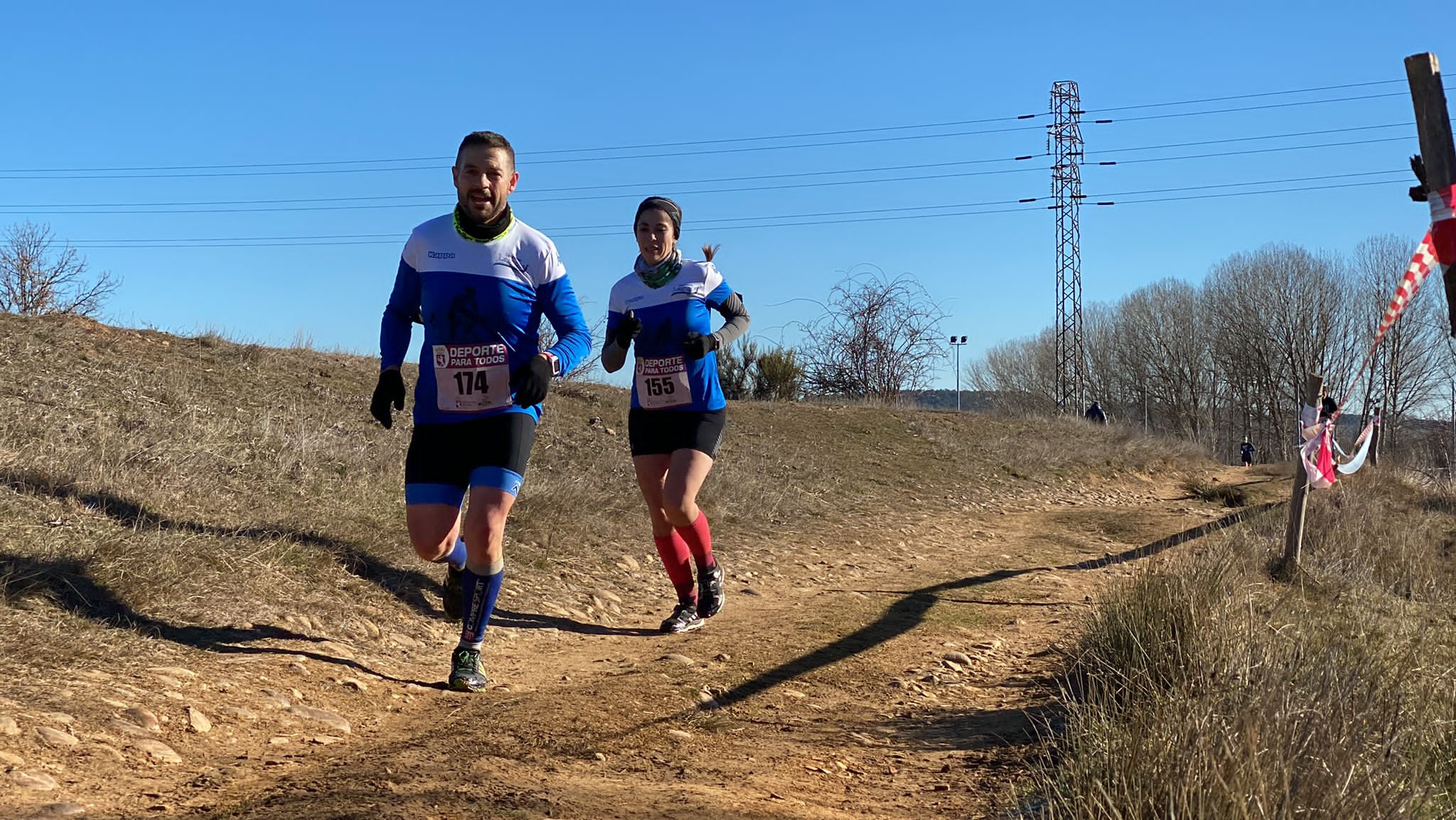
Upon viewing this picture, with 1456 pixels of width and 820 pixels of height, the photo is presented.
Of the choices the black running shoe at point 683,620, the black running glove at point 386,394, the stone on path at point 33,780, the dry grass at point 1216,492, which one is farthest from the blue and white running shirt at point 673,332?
the dry grass at point 1216,492

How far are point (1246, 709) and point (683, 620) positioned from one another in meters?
3.37

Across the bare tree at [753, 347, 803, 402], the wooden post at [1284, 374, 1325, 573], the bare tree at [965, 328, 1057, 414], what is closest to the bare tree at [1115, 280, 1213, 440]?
the bare tree at [965, 328, 1057, 414]

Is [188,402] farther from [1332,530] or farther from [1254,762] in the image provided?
[1332,530]

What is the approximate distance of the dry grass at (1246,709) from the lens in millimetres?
2533

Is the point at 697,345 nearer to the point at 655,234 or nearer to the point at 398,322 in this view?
the point at 655,234

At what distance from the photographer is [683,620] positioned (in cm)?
575

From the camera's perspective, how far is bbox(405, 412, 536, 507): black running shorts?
4.35 meters

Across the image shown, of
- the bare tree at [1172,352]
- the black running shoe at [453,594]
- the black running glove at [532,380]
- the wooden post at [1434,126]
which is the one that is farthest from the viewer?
the bare tree at [1172,352]

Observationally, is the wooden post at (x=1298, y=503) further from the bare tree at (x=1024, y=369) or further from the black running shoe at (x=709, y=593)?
the bare tree at (x=1024, y=369)

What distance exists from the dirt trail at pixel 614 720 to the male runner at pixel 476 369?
1.96ft

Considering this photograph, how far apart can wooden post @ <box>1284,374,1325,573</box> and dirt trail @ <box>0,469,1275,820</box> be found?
2.68 meters

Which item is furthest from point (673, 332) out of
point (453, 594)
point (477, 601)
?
point (477, 601)

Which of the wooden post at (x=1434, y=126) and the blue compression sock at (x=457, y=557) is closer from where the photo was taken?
the wooden post at (x=1434, y=126)

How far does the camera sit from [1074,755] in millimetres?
3182
